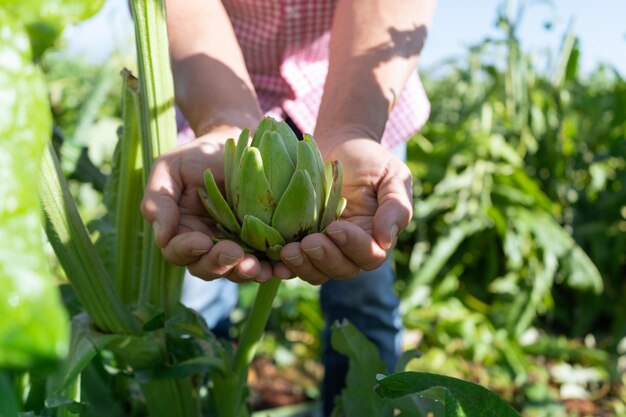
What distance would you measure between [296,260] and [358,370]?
226mm

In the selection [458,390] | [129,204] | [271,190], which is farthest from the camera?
[129,204]

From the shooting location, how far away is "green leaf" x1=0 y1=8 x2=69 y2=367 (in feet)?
0.63

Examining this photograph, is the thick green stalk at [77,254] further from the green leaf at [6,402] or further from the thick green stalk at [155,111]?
the green leaf at [6,402]

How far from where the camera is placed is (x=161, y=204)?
2.00ft

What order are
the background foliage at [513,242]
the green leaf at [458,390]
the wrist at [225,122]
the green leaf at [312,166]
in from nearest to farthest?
the green leaf at [458,390], the green leaf at [312,166], the wrist at [225,122], the background foliage at [513,242]

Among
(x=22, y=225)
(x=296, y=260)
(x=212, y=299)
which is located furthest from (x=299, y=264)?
(x=212, y=299)

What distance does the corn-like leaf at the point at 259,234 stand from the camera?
0.59 m

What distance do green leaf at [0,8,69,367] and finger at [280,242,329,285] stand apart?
14.1 inches

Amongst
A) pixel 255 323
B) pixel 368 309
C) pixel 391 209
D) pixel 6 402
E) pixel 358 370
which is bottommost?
pixel 368 309

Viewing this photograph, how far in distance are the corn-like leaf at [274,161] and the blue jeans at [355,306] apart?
0.50 metres

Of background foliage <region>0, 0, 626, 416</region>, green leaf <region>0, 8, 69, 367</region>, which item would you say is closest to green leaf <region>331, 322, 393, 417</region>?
green leaf <region>0, 8, 69, 367</region>

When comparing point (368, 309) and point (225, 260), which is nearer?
point (225, 260)

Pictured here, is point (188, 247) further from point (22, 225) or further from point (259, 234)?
point (22, 225)

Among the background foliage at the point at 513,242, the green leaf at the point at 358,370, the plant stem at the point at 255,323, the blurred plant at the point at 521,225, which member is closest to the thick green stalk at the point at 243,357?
the plant stem at the point at 255,323
